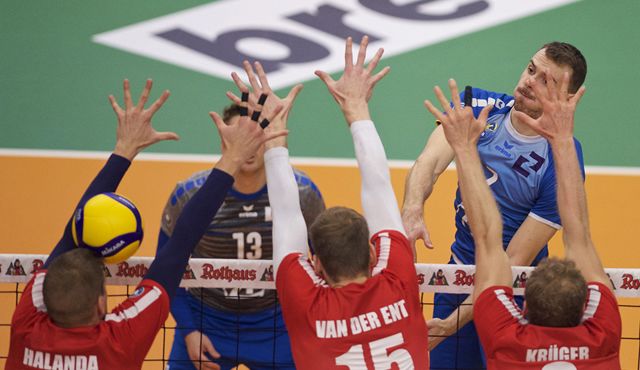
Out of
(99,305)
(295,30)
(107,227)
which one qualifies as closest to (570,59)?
(107,227)

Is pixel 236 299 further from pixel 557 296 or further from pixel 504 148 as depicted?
pixel 557 296

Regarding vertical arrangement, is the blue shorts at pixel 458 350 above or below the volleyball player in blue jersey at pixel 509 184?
below

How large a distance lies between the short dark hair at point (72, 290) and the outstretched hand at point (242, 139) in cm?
85

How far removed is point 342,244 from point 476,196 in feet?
2.74

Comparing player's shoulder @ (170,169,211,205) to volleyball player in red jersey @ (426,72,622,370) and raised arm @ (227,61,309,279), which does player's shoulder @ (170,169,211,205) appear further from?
volleyball player in red jersey @ (426,72,622,370)

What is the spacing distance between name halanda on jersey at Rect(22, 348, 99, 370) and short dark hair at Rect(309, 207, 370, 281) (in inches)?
45.3

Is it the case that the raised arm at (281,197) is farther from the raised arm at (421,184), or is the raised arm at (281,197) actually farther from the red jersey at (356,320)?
the raised arm at (421,184)

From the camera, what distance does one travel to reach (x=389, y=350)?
15.1ft

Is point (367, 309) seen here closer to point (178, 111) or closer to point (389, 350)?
point (389, 350)

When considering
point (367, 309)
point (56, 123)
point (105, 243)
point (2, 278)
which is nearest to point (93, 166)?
point (56, 123)

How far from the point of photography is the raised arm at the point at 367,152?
4.98 m

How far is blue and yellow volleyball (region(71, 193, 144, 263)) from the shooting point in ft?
16.1

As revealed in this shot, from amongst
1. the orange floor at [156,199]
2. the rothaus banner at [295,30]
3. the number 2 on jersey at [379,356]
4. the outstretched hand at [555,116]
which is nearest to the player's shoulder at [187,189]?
the number 2 on jersey at [379,356]

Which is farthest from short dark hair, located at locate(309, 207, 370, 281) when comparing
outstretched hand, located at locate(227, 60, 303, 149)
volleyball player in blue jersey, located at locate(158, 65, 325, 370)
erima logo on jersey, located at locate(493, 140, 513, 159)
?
erima logo on jersey, located at locate(493, 140, 513, 159)
